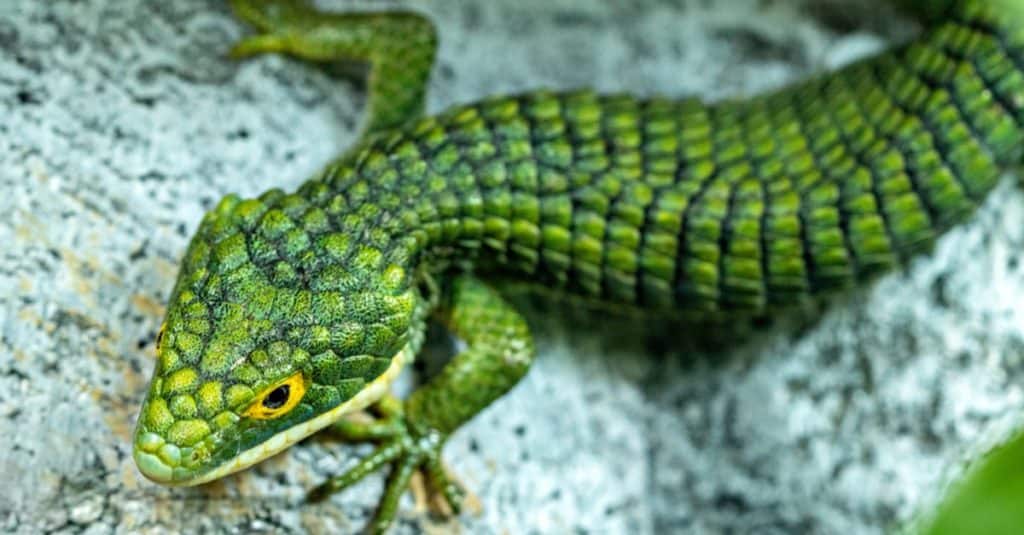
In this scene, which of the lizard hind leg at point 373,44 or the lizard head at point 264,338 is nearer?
the lizard head at point 264,338

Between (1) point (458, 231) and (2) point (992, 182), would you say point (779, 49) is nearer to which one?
(2) point (992, 182)

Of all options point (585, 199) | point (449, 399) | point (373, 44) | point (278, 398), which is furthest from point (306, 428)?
point (373, 44)

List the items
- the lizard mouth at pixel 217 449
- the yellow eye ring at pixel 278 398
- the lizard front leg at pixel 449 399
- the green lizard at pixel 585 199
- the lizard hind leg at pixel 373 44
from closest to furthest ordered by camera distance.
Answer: the lizard mouth at pixel 217 449
the yellow eye ring at pixel 278 398
the green lizard at pixel 585 199
the lizard front leg at pixel 449 399
the lizard hind leg at pixel 373 44

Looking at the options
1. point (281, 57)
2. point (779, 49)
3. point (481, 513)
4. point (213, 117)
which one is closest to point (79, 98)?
Result: point (213, 117)

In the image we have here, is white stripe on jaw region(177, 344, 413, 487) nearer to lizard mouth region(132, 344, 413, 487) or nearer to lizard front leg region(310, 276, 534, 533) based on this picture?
lizard mouth region(132, 344, 413, 487)

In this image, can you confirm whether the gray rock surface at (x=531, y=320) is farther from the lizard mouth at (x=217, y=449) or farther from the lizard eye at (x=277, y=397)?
the lizard eye at (x=277, y=397)

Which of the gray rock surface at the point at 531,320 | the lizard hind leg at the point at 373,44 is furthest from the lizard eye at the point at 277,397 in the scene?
the lizard hind leg at the point at 373,44

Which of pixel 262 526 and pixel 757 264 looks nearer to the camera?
pixel 262 526
